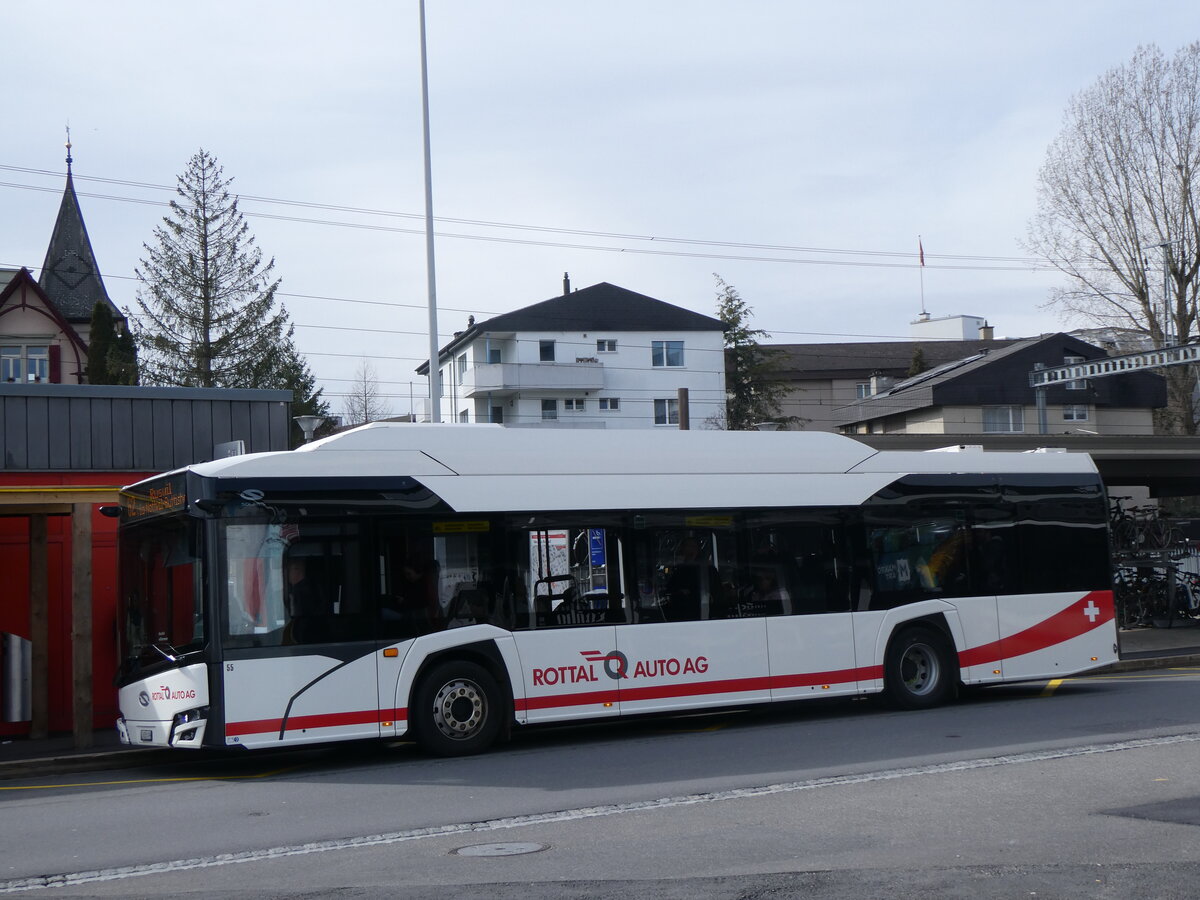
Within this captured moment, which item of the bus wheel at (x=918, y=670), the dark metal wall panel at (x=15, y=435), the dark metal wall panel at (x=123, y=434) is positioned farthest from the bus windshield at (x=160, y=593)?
the bus wheel at (x=918, y=670)

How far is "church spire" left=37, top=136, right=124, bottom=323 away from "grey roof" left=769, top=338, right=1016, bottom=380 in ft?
119

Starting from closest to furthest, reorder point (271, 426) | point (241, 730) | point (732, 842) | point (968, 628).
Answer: point (732, 842) < point (241, 730) < point (968, 628) < point (271, 426)

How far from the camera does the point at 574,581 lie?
1325cm

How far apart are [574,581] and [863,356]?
6954 centimetres

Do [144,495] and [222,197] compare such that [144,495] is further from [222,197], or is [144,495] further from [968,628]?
[222,197]

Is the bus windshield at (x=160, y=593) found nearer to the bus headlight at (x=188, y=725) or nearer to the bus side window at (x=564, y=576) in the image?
the bus headlight at (x=188, y=725)

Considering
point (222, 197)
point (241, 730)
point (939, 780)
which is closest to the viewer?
point (939, 780)

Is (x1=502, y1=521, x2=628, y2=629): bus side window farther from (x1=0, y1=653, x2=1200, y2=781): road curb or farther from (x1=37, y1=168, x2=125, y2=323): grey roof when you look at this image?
(x1=37, y1=168, x2=125, y2=323): grey roof

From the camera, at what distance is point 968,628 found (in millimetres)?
15633

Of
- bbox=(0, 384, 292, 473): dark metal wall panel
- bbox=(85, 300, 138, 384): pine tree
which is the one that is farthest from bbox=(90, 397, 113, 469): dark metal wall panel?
bbox=(85, 300, 138, 384): pine tree

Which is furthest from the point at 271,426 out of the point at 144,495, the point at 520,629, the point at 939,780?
the point at 939,780

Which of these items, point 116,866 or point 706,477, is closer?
point 116,866

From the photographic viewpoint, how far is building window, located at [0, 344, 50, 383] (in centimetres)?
5356

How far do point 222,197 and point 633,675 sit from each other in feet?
143
